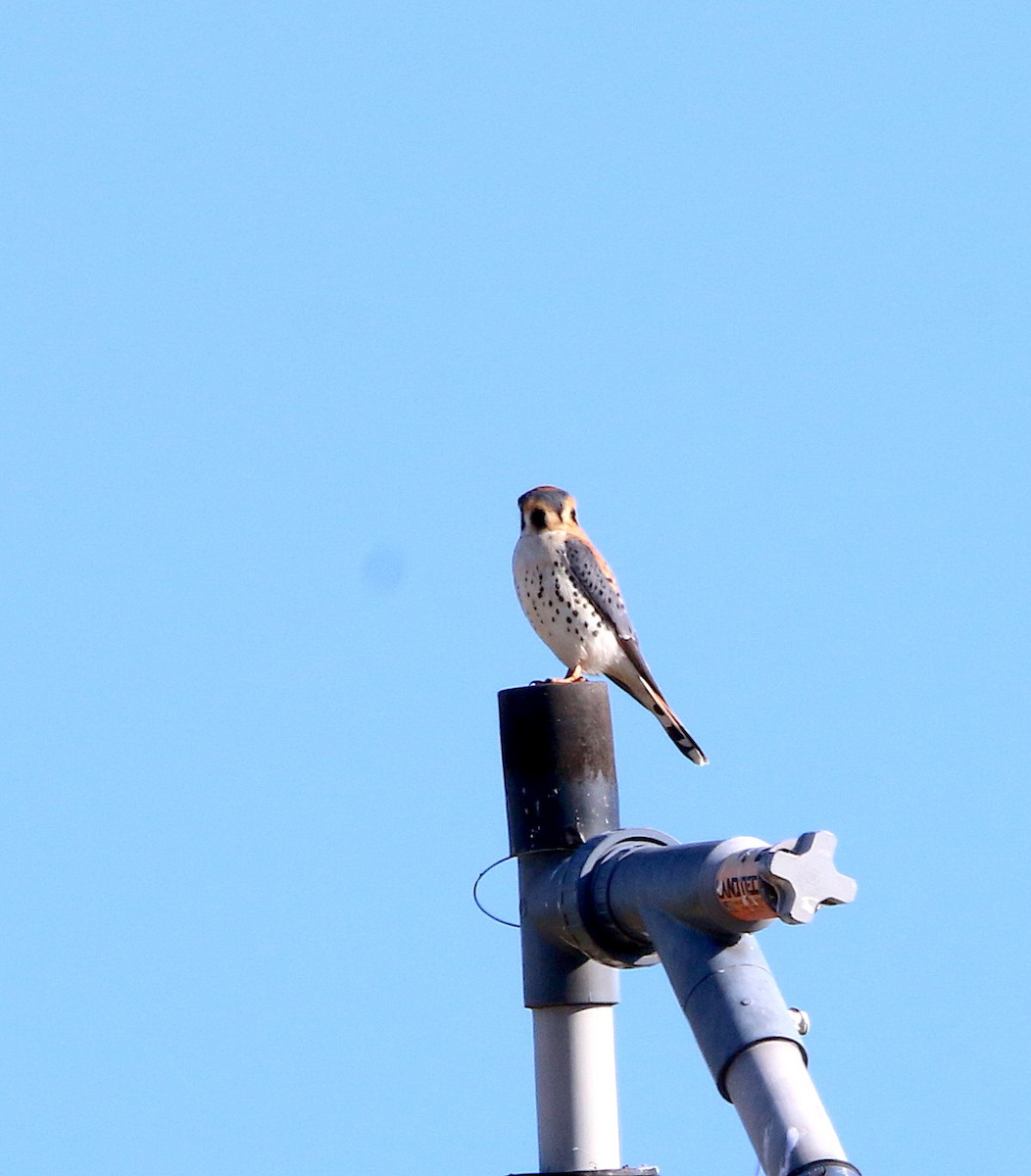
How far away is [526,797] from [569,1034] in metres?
0.41

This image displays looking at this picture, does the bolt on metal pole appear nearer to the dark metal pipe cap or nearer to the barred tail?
the dark metal pipe cap

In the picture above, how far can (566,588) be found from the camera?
6.83 metres

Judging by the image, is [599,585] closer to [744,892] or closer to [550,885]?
[550,885]

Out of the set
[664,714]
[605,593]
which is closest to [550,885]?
[605,593]

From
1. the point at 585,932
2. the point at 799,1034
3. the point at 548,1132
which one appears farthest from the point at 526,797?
the point at 799,1034

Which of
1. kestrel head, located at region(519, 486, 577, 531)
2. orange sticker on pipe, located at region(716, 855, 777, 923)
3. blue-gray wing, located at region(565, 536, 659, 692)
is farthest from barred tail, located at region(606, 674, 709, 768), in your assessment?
orange sticker on pipe, located at region(716, 855, 777, 923)

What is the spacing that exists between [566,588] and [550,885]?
3.68 meters

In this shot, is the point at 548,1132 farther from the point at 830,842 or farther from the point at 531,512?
the point at 531,512

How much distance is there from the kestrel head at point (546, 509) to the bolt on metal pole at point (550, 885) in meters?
3.43

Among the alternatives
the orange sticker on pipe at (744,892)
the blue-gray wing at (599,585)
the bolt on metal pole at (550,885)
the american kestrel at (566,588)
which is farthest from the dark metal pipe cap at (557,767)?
the blue-gray wing at (599,585)

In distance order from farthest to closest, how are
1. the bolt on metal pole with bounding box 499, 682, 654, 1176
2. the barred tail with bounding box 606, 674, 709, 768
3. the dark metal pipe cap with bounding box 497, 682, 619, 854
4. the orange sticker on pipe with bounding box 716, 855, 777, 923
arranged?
1. the barred tail with bounding box 606, 674, 709, 768
2. the dark metal pipe cap with bounding box 497, 682, 619, 854
3. the bolt on metal pole with bounding box 499, 682, 654, 1176
4. the orange sticker on pipe with bounding box 716, 855, 777, 923

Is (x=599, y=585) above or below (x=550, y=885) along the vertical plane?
above

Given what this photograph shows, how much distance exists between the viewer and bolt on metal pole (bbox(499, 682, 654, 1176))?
3045mm

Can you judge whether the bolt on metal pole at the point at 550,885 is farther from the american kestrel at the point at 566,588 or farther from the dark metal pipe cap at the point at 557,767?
the american kestrel at the point at 566,588
